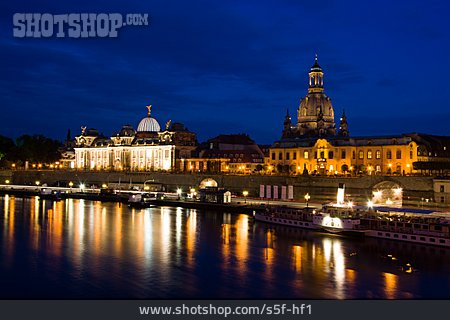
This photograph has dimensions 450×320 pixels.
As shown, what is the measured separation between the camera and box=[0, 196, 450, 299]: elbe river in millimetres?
29766

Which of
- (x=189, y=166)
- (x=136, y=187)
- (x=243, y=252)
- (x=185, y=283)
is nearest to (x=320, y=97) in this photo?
(x=189, y=166)

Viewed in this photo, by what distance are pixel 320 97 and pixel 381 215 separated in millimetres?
60395

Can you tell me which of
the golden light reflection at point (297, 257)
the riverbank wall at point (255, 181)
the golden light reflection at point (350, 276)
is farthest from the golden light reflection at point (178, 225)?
the riverbank wall at point (255, 181)

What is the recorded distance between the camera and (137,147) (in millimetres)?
123625

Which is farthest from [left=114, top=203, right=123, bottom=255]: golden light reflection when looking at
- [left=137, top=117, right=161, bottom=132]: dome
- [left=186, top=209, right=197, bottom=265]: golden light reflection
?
[left=137, top=117, right=161, bottom=132]: dome

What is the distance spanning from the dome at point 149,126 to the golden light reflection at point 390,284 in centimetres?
10077

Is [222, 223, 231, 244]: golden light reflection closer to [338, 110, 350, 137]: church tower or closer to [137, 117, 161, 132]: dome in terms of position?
[338, 110, 350, 137]: church tower

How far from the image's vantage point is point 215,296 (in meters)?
29.0

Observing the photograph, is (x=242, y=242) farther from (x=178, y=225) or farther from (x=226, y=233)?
(x=178, y=225)

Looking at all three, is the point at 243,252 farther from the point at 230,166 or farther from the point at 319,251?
the point at 230,166

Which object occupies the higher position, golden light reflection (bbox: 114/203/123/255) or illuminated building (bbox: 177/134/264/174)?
illuminated building (bbox: 177/134/264/174)

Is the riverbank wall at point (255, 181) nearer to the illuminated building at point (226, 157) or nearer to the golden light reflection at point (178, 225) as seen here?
the illuminated building at point (226, 157)

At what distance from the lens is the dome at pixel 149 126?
12975cm

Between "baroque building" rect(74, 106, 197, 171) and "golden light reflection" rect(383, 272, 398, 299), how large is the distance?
82.2m
